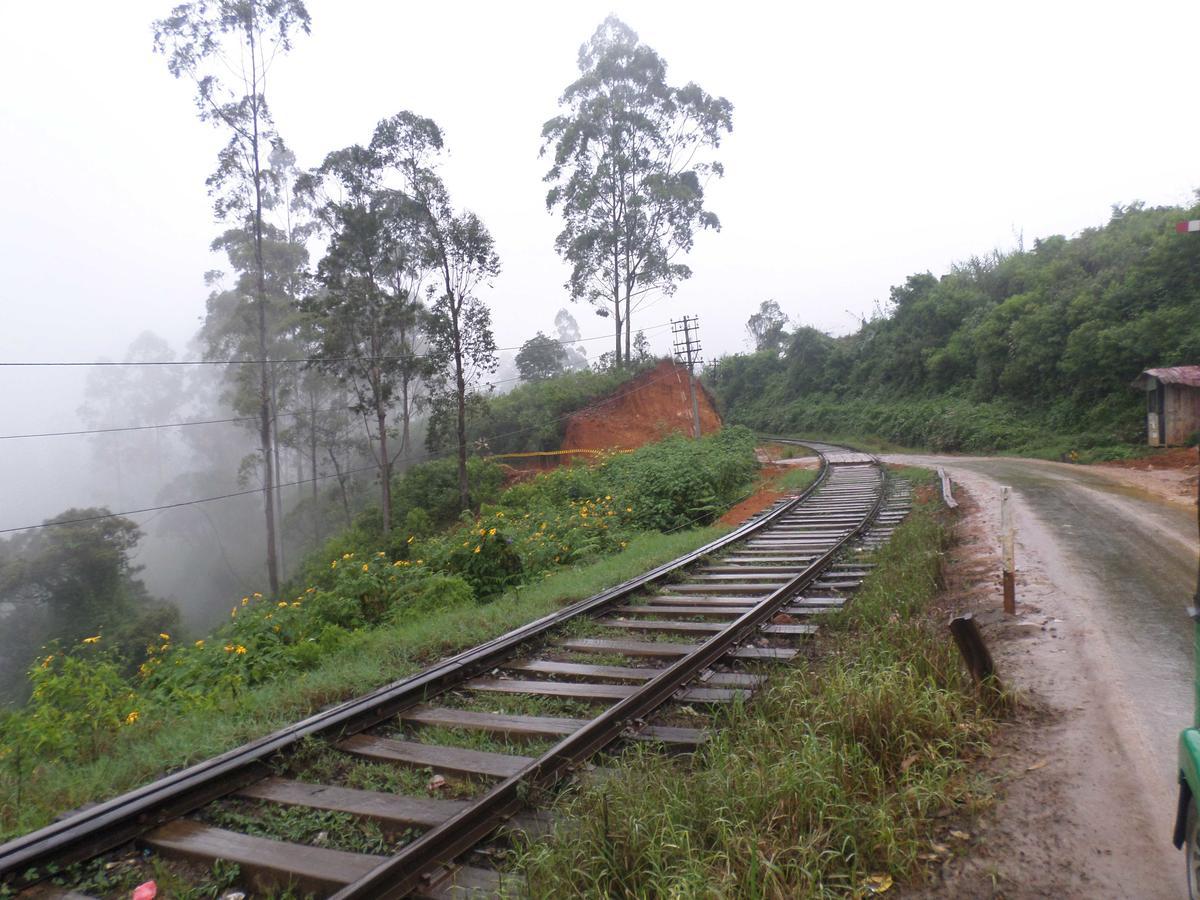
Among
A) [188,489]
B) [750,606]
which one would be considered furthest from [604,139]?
[188,489]

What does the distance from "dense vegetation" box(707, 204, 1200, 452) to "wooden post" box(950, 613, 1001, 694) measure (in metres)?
15.8

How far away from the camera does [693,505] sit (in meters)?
18.2

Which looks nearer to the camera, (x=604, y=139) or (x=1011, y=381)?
(x=1011, y=381)

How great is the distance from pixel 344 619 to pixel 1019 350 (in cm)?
2874

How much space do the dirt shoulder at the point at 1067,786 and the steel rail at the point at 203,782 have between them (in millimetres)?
3443

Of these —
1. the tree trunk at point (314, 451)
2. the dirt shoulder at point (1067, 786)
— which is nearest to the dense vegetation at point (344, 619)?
the dirt shoulder at point (1067, 786)

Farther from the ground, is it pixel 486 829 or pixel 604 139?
pixel 604 139

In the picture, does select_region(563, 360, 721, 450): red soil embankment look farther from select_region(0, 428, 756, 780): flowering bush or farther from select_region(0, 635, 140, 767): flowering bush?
select_region(0, 635, 140, 767): flowering bush

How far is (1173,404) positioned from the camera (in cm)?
2105

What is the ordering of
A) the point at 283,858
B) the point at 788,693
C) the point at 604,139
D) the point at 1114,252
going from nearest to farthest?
the point at 283,858 → the point at 788,693 → the point at 1114,252 → the point at 604,139

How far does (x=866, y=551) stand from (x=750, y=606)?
3.27 metres

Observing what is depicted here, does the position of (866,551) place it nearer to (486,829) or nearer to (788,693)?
(788,693)

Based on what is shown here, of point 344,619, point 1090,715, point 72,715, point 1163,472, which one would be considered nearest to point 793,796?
point 1090,715

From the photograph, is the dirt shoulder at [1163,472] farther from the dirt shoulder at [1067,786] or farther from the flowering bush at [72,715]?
the flowering bush at [72,715]
